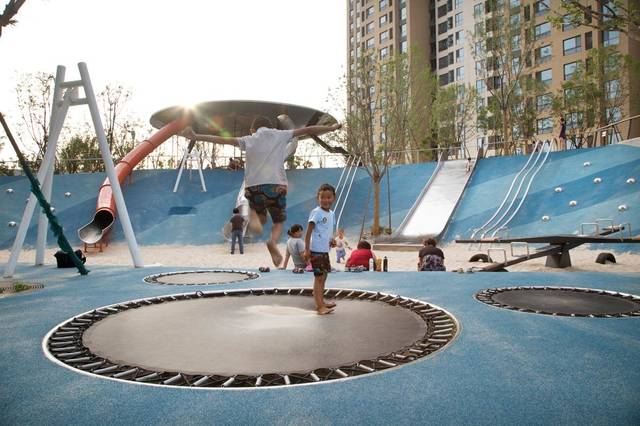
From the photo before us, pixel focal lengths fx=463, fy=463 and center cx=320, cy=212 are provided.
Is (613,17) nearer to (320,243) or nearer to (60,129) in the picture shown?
(320,243)

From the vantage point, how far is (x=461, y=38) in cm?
4959

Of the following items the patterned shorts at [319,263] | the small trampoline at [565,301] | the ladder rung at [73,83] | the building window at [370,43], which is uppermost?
the building window at [370,43]

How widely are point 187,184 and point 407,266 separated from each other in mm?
12937

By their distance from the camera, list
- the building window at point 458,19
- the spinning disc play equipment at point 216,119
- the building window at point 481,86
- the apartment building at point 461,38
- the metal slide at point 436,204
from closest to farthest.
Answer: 1. the metal slide at point 436,204
2. the spinning disc play equipment at point 216,119
3. the apartment building at point 461,38
4. the building window at point 481,86
5. the building window at point 458,19

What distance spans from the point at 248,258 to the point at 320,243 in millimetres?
9334

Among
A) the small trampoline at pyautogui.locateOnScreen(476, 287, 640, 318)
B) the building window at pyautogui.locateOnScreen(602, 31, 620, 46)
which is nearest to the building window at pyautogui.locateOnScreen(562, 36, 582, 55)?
the building window at pyautogui.locateOnScreen(602, 31, 620, 46)

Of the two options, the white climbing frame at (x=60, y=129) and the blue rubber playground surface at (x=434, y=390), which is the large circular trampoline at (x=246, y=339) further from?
the white climbing frame at (x=60, y=129)

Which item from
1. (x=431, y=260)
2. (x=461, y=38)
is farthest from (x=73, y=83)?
(x=461, y=38)

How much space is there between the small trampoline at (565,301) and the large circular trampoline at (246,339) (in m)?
0.80

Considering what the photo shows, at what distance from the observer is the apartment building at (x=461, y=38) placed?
37281 millimetres

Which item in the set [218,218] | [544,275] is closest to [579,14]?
[544,275]

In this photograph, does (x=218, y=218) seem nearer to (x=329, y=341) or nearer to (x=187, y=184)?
(x=187, y=184)

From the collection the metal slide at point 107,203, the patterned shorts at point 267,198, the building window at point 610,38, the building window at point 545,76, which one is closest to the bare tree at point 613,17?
the patterned shorts at point 267,198

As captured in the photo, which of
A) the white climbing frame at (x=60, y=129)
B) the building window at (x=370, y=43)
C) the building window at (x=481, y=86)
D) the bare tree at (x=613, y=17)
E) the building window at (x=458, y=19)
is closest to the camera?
the bare tree at (x=613, y=17)
